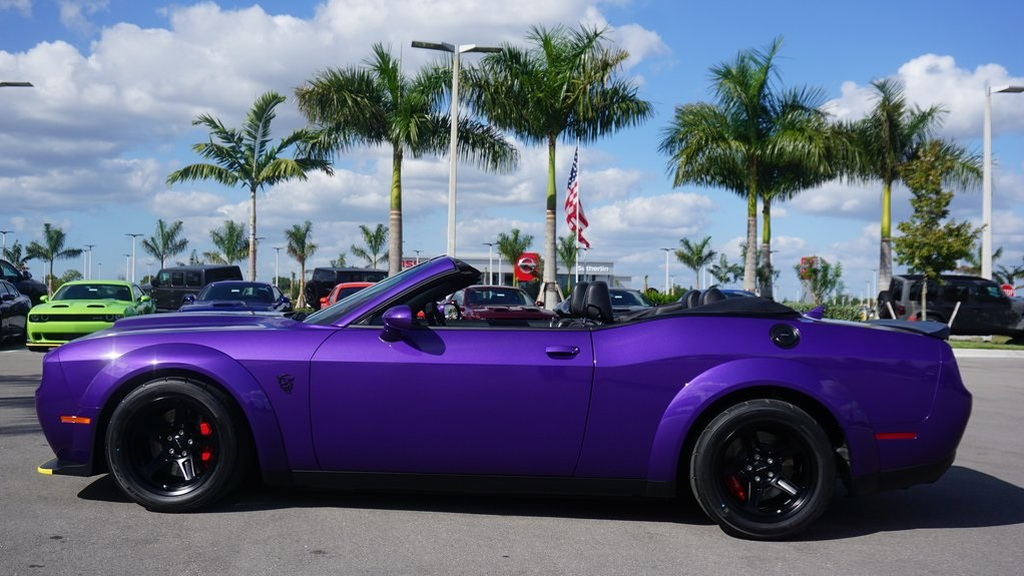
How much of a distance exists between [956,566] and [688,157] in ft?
83.1

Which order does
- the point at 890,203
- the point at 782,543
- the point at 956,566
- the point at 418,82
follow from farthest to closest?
the point at 890,203, the point at 418,82, the point at 782,543, the point at 956,566

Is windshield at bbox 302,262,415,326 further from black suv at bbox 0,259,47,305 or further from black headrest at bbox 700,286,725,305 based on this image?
black suv at bbox 0,259,47,305

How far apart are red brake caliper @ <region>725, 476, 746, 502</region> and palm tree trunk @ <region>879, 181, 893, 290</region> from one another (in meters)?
28.8

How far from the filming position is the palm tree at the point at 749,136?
28125 millimetres

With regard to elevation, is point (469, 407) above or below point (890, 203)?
below

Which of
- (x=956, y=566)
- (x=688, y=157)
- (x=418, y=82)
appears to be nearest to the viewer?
(x=956, y=566)

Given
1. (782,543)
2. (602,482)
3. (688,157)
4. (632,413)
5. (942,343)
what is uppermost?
(688,157)

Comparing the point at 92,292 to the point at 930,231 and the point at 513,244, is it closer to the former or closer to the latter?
the point at 930,231

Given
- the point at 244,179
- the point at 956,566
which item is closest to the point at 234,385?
the point at 956,566

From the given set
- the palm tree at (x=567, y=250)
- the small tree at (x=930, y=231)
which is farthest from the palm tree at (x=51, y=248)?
the small tree at (x=930, y=231)

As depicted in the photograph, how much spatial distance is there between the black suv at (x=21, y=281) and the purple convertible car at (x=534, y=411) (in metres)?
20.8

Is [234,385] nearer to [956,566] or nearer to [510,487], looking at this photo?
[510,487]

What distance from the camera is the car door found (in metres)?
4.58

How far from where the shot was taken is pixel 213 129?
105 ft
